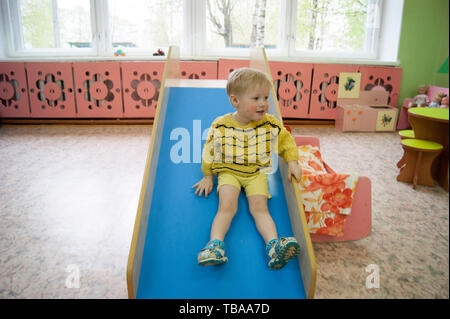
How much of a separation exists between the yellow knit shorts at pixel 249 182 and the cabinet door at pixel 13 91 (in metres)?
3.47

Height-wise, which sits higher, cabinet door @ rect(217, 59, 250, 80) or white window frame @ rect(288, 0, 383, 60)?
white window frame @ rect(288, 0, 383, 60)

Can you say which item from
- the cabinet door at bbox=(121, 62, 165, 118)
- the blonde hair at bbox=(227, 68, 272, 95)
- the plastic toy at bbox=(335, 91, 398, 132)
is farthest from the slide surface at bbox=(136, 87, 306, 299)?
the plastic toy at bbox=(335, 91, 398, 132)

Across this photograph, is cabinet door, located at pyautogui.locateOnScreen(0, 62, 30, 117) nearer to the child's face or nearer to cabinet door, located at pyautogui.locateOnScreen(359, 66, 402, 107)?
the child's face

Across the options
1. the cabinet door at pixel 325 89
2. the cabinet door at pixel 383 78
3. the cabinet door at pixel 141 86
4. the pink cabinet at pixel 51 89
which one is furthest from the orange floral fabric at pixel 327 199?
the pink cabinet at pixel 51 89

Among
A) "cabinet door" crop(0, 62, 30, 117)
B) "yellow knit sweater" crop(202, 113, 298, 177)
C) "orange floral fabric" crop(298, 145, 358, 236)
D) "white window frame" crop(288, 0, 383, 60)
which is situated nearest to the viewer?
"yellow knit sweater" crop(202, 113, 298, 177)

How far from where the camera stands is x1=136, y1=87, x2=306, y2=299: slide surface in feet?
3.75

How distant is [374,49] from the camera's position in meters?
4.45

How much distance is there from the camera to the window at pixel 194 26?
13.4 ft

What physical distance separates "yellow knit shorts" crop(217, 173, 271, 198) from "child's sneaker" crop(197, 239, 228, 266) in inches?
13.1

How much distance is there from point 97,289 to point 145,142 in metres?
2.20

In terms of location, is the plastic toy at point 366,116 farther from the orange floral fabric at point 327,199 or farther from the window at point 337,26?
the orange floral fabric at point 327,199

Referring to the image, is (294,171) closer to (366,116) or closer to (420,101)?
(366,116)

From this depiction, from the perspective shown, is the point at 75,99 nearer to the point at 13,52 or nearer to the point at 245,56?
the point at 13,52
